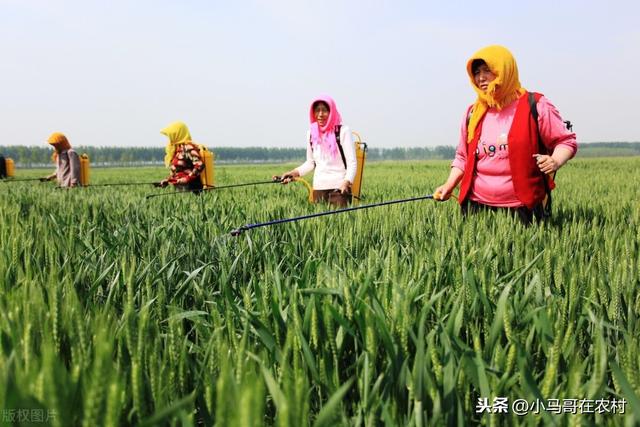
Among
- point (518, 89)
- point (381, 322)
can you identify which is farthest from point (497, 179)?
point (381, 322)

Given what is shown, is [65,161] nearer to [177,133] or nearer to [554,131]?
[177,133]

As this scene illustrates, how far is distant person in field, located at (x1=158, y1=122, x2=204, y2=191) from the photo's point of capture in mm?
5871

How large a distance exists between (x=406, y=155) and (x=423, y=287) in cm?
16712

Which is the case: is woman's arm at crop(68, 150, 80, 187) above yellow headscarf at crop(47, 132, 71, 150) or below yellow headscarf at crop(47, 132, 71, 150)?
below

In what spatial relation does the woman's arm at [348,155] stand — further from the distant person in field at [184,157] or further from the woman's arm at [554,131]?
the distant person in field at [184,157]

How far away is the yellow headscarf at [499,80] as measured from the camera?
2.78 meters

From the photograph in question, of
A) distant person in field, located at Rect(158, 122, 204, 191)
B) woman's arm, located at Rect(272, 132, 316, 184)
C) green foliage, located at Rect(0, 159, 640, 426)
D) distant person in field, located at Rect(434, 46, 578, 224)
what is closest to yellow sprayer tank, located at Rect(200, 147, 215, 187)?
distant person in field, located at Rect(158, 122, 204, 191)

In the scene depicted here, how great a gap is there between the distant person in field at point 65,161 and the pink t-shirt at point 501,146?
662 centimetres

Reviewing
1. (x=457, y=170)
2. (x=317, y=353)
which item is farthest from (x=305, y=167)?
(x=317, y=353)

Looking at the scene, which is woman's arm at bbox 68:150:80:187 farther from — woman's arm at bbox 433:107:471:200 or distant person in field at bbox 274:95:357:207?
woman's arm at bbox 433:107:471:200

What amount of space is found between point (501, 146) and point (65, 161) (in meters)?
7.29

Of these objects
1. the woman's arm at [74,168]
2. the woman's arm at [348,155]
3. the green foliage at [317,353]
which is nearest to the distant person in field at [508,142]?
the green foliage at [317,353]

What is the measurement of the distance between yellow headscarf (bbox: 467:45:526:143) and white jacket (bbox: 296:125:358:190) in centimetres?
165

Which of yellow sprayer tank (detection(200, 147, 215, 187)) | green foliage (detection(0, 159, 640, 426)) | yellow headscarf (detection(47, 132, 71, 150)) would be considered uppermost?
yellow headscarf (detection(47, 132, 71, 150))
